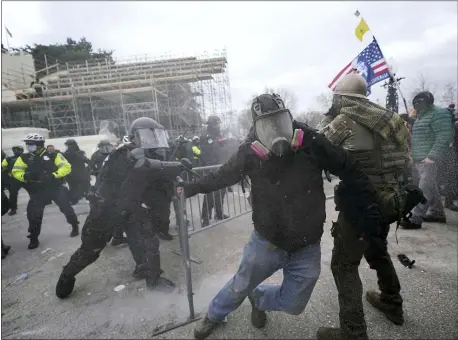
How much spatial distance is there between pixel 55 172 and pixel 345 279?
5054 mm

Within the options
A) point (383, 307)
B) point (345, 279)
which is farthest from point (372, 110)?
point (383, 307)

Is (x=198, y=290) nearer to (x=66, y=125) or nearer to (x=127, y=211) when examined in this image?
(x=127, y=211)

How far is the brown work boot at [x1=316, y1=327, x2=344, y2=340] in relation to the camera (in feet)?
6.54

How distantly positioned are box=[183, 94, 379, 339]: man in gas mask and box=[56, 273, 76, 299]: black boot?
1.95 m

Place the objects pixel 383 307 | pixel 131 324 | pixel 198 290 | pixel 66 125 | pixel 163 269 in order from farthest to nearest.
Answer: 1. pixel 66 125
2. pixel 163 269
3. pixel 198 290
4. pixel 131 324
5. pixel 383 307

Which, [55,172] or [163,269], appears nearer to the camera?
[163,269]

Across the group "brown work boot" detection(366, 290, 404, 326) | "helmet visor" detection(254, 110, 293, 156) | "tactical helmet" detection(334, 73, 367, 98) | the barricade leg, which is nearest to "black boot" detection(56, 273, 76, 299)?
the barricade leg

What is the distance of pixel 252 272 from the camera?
2.00 m

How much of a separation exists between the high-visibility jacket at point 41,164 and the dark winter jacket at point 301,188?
4.47 meters

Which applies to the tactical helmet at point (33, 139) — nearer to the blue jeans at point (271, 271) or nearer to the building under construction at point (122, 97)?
the blue jeans at point (271, 271)

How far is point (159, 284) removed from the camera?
3.13 m

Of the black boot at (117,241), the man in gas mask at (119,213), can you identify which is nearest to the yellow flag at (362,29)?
the man in gas mask at (119,213)

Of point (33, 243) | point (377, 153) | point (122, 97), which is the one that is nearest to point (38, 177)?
point (33, 243)

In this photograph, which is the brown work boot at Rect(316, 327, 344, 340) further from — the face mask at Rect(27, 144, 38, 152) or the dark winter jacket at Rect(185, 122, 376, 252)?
the face mask at Rect(27, 144, 38, 152)
